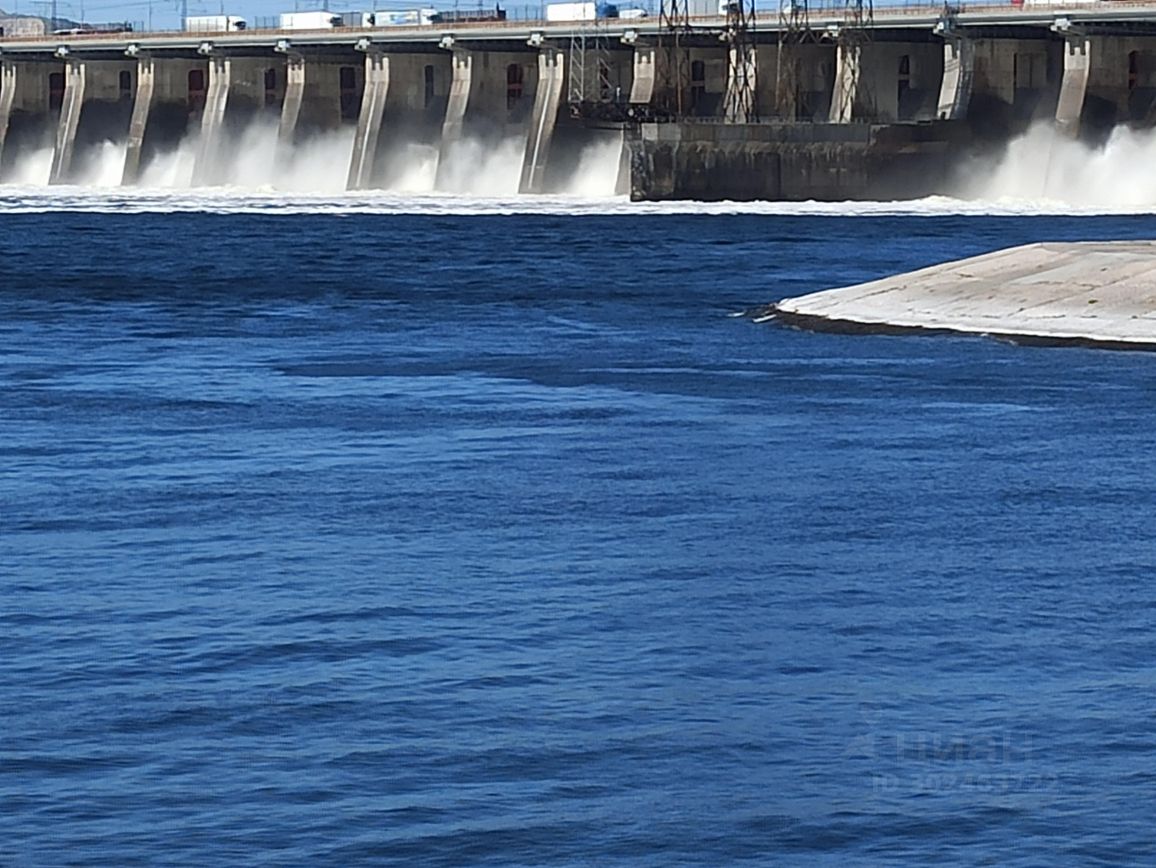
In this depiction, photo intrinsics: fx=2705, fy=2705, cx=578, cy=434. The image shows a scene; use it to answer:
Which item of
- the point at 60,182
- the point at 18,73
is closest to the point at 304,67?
the point at 60,182

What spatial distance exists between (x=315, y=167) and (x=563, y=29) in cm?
1541

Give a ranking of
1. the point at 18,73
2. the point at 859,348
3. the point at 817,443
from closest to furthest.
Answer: the point at 817,443 < the point at 859,348 < the point at 18,73

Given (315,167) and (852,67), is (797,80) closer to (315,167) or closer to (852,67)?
(852,67)

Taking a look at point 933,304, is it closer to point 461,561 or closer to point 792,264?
point 792,264

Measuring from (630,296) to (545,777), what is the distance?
43.7m

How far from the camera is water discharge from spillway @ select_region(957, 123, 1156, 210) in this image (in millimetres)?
95438

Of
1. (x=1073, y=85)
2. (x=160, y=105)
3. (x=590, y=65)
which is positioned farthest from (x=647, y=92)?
(x=160, y=105)

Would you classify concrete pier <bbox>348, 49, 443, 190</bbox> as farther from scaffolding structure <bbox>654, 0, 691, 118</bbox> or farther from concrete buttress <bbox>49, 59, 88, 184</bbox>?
concrete buttress <bbox>49, 59, 88, 184</bbox>

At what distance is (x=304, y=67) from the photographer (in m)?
125

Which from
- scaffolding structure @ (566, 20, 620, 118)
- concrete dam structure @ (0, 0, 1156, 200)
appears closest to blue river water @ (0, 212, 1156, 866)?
concrete dam structure @ (0, 0, 1156, 200)

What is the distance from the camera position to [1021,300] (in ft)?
149

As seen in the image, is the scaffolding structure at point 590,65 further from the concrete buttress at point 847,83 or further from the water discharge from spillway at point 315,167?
the concrete buttress at point 847,83

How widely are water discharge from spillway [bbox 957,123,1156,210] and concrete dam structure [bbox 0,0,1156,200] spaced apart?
66 centimetres

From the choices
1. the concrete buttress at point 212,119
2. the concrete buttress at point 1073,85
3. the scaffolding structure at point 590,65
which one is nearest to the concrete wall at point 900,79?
the concrete buttress at point 1073,85
